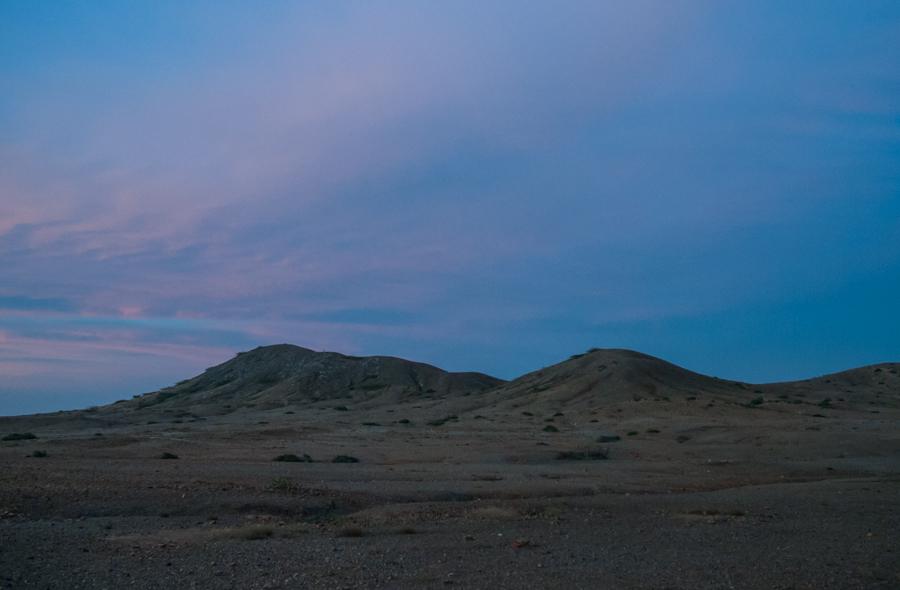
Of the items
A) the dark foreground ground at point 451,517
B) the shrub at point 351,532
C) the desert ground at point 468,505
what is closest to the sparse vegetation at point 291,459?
the desert ground at point 468,505

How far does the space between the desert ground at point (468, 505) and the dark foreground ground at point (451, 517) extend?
81mm

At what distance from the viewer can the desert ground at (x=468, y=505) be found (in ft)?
43.8

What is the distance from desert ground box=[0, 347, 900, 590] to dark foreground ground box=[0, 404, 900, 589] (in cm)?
8

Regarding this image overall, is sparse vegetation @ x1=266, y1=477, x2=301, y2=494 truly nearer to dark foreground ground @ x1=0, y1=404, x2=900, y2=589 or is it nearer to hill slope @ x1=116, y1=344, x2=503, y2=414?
dark foreground ground @ x1=0, y1=404, x2=900, y2=589

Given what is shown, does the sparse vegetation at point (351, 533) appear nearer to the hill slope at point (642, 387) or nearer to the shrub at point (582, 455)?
the shrub at point (582, 455)

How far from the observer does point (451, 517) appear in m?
19.1

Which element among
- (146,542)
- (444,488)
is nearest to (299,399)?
(444,488)

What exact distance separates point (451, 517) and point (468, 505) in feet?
6.04

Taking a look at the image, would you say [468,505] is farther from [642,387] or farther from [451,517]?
[642,387]

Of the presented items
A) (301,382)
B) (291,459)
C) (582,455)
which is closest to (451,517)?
(291,459)

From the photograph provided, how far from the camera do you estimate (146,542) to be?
15.8 m

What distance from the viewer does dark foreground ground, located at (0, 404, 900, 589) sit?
13.2 metres

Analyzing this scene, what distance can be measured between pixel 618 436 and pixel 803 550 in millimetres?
30316

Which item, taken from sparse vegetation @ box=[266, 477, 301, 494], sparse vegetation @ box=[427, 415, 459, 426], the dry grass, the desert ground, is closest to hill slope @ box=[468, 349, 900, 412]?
sparse vegetation @ box=[427, 415, 459, 426]
